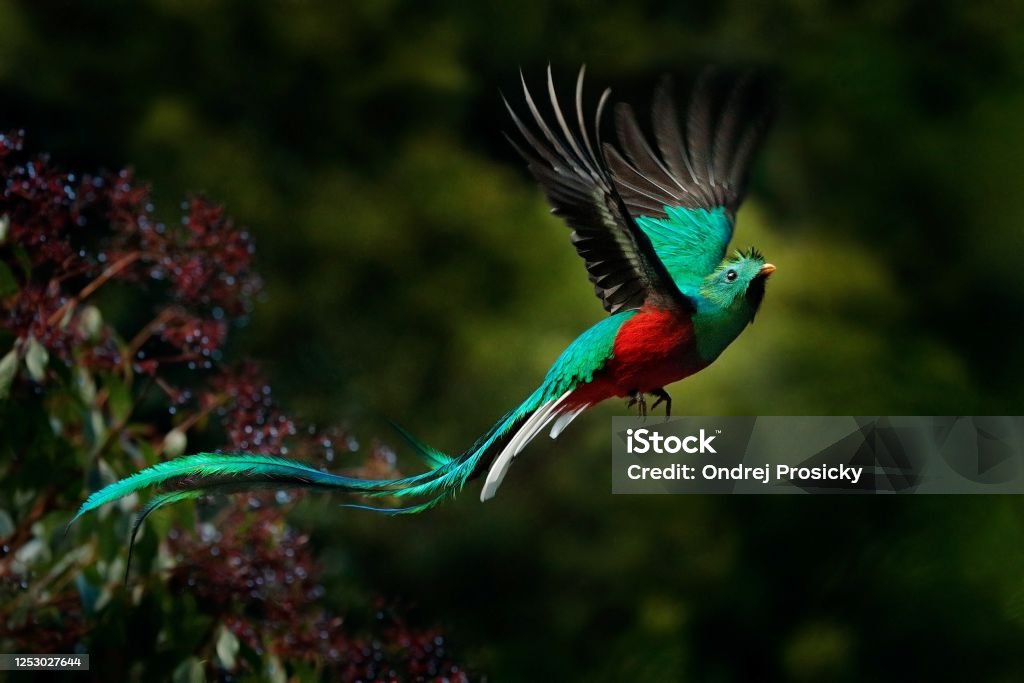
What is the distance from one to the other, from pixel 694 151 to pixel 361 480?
425mm

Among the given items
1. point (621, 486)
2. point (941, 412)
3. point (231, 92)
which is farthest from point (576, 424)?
point (231, 92)

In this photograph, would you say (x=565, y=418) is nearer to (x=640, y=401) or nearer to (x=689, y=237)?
(x=640, y=401)

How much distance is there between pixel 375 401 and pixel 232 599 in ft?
3.98

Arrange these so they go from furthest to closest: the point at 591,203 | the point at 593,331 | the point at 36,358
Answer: the point at 36,358
the point at 593,331
the point at 591,203

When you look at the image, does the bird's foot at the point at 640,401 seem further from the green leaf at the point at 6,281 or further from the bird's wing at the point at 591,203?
the green leaf at the point at 6,281

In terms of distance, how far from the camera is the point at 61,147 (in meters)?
2.36

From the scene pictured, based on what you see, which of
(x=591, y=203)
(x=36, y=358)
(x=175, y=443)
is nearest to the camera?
(x=591, y=203)

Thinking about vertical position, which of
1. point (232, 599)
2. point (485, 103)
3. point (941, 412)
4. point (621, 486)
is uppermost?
point (485, 103)

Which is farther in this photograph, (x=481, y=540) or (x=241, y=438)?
(x=481, y=540)

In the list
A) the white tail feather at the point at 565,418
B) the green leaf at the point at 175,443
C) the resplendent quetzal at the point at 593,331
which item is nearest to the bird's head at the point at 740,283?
the resplendent quetzal at the point at 593,331

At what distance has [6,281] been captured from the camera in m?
1.06

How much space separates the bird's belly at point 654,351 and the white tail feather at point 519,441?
0.16 feet

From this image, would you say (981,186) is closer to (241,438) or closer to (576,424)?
(576,424)

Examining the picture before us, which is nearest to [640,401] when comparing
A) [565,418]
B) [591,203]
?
[565,418]
